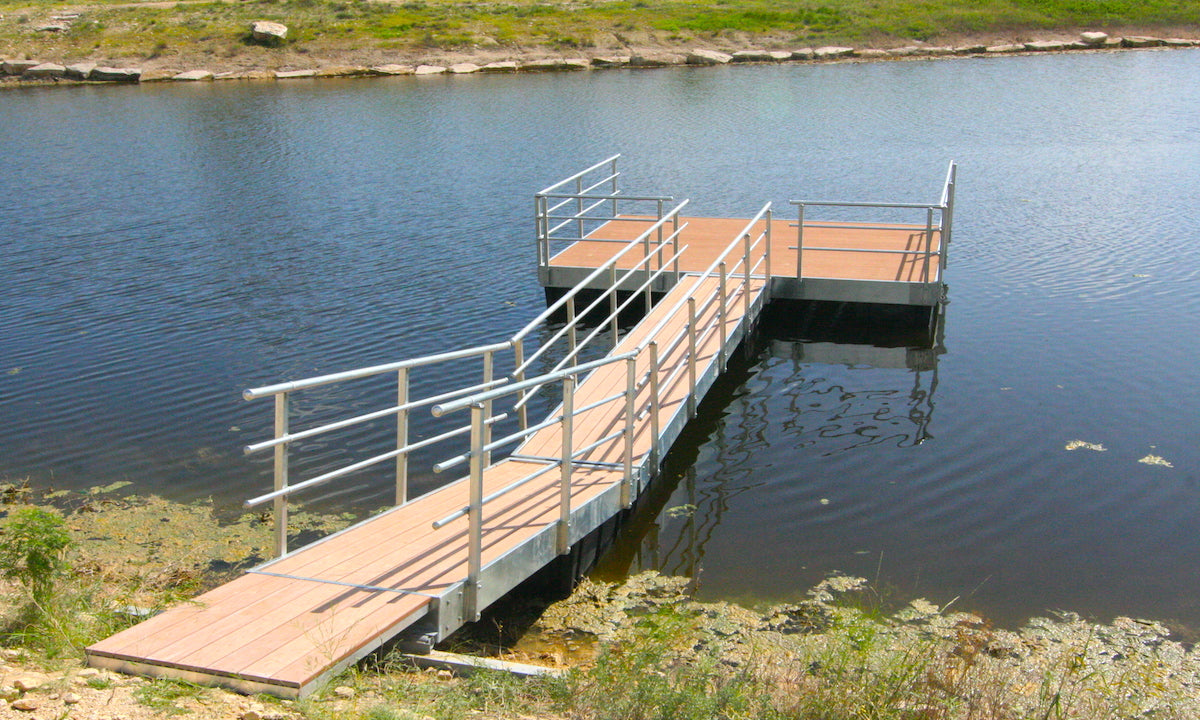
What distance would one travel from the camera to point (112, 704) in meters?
4.32

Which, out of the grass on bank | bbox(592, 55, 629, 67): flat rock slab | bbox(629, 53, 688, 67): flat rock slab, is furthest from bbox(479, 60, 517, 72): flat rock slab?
bbox(629, 53, 688, 67): flat rock slab

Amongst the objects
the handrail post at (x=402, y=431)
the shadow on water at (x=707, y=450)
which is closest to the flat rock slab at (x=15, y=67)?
the shadow on water at (x=707, y=450)

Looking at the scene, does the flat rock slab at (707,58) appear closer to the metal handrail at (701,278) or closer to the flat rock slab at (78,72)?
the flat rock slab at (78,72)

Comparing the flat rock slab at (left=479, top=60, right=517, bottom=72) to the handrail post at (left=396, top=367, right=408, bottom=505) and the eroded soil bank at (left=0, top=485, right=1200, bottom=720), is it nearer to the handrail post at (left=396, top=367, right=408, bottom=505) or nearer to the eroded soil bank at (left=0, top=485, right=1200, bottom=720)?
the eroded soil bank at (left=0, top=485, right=1200, bottom=720)

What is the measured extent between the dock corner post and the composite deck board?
8.32 meters

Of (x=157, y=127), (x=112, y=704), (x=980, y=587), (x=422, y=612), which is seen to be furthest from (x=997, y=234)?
(x=157, y=127)

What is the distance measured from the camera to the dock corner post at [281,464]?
18.8 feet

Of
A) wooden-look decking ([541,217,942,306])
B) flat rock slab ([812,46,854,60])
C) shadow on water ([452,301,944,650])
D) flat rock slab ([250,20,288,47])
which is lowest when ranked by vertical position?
shadow on water ([452,301,944,650])

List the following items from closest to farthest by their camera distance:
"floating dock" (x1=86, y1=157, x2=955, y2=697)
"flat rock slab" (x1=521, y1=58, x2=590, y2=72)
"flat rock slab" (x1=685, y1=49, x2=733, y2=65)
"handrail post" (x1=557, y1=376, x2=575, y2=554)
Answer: "floating dock" (x1=86, y1=157, x2=955, y2=697)
"handrail post" (x1=557, y1=376, x2=575, y2=554)
"flat rock slab" (x1=521, y1=58, x2=590, y2=72)
"flat rock slab" (x1=685, y1=49, x2=733, y2=65)

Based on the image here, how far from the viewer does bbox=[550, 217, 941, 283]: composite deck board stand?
1339cm

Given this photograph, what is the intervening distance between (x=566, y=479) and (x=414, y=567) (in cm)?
107

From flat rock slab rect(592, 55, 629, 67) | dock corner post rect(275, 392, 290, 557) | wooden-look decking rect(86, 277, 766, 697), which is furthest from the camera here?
flat rock slab rect(592, 55, 629, 67)

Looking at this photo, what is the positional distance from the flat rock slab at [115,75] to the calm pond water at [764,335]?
17.7m

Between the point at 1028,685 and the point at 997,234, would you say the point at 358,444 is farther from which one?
the point at 997,234
